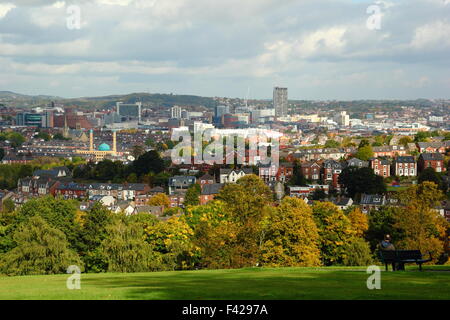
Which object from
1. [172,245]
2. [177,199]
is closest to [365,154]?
[177,199]

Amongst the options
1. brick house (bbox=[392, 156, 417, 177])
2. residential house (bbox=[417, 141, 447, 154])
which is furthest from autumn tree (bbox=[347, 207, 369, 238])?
residential house (bbox=[417, 141, 447, 154])

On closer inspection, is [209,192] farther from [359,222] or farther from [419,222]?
[419,222]

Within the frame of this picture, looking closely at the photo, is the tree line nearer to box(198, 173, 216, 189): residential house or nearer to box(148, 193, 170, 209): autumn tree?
box(148, 193, 170, 209): autumn tree

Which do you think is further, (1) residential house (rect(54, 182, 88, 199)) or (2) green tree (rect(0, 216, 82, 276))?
(1) residential house (rect(54, 182, 88, 199))

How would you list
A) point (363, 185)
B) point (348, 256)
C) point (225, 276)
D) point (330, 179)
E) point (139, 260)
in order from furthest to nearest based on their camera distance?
point (330, 179) → point (363, 185) → point (348, 256) → point (139, 260) → point (225, 276)
